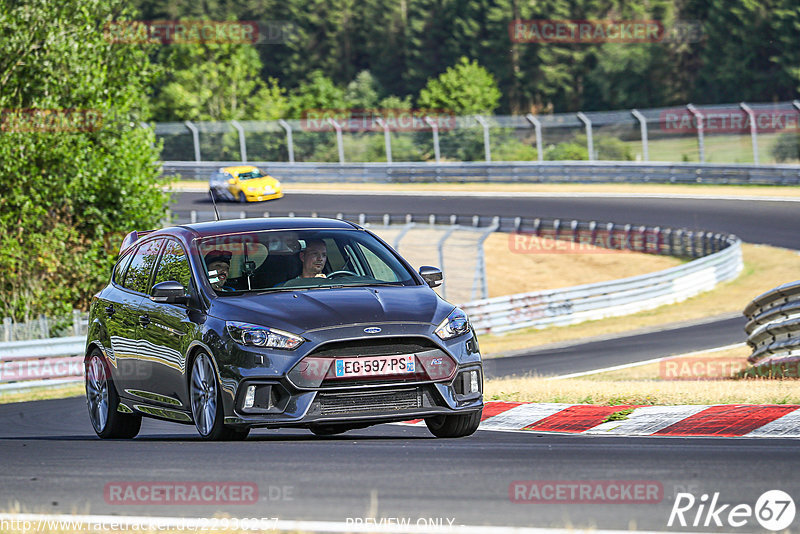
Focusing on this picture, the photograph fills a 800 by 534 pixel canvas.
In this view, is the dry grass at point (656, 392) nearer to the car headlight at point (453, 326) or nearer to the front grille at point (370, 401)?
the car headlight at point (453, 326)

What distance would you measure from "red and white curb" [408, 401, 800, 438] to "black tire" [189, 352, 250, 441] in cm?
236

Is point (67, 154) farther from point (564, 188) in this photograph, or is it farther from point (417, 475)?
point (564, 188)

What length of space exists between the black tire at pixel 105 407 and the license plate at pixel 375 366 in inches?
105

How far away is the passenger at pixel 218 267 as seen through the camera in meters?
8.48

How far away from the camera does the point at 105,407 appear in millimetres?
9766

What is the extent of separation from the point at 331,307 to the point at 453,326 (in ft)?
2.67

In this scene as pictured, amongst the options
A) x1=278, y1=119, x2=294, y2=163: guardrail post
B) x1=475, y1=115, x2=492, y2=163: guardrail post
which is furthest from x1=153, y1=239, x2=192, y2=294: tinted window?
x1=278, y1=119, x2=294, y2=163: guardrail post

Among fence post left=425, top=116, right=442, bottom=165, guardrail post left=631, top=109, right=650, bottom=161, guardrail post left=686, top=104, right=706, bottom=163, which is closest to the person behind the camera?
guardrail post left=686, top=104, right=706, bottom=163

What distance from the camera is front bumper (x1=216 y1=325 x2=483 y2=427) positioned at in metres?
7.51

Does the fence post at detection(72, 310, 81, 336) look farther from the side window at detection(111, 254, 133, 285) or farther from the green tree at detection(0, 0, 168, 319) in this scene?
the side window at detection(111, 254, 133, 285)

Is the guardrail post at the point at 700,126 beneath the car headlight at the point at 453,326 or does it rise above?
beneath

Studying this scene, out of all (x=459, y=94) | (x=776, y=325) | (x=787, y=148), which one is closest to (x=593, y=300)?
(x=776, y=325)

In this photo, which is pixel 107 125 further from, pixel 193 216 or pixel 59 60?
pixel 193 216

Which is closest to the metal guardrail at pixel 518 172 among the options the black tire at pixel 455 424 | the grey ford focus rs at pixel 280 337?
the grey ford focus rs at pixel 280 337
